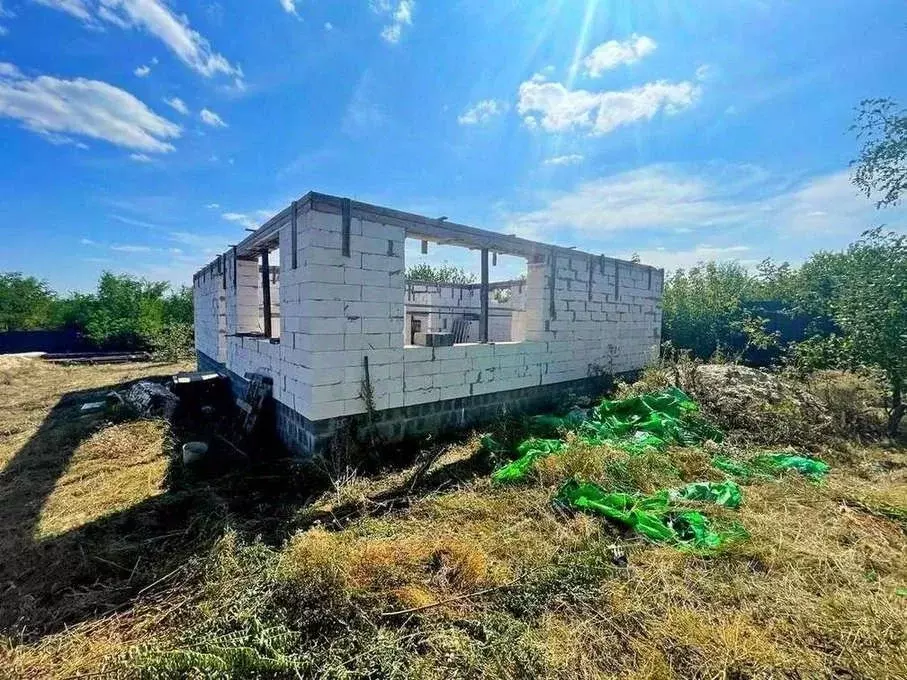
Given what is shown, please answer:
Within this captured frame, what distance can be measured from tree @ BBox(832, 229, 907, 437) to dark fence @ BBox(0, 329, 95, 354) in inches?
934

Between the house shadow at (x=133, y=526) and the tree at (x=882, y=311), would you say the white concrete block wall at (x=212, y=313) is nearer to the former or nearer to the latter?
the house shadow at (x=133, y=526)

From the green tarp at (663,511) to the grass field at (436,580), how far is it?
0.13m

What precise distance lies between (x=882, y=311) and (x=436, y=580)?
7263mm

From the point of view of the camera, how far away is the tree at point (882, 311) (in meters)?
5.47

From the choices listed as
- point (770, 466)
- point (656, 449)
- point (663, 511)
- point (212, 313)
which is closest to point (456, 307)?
point (212, 313)

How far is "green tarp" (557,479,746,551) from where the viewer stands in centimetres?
275

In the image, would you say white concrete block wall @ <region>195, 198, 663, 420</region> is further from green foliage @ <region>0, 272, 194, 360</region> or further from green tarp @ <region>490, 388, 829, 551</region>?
green foliage @ <region>0, 272, 194, 360</region>

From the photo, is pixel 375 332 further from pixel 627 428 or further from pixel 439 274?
pixel 439 274

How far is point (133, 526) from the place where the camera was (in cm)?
321

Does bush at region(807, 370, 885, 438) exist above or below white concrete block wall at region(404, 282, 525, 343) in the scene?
below

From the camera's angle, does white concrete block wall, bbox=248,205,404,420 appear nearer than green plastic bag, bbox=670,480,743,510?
No

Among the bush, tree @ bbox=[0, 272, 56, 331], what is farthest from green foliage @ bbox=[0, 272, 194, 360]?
the bush

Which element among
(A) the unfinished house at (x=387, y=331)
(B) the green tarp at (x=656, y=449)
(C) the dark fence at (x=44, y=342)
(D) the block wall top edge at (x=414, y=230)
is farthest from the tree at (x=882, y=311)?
(C) the dark fence at (x=44, y=342)

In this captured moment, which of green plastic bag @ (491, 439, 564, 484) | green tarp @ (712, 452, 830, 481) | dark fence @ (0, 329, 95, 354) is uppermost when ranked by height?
dark fence @ (0, 329, 95, 354)
